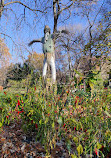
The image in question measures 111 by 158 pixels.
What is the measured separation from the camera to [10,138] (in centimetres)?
224

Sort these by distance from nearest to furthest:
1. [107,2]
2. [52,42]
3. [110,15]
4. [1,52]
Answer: [1,52], [52,42], [110,15], [107,2]

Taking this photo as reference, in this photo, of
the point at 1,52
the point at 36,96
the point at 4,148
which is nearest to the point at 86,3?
the point at 1,52

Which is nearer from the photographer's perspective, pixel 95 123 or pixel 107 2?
pixel 95 123

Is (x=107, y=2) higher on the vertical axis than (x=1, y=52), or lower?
higher

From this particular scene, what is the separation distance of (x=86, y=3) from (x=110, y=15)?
150cm

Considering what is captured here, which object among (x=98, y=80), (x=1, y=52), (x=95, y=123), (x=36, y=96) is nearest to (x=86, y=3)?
(x=1, y=52)

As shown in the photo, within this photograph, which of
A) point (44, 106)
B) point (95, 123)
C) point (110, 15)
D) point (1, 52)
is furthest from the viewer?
point (110, 15)

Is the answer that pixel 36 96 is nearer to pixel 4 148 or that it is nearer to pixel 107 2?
pixel 4 148

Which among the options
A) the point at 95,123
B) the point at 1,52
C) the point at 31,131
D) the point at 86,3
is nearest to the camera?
the point at 95,123

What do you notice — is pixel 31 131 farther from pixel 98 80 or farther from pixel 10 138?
pixel 98 80

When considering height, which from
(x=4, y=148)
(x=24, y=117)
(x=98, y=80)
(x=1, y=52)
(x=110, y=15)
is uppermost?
(x=110, y=15)

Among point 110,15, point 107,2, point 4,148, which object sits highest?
point 107,2

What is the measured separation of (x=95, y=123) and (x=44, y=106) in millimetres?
734

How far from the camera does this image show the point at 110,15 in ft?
21.4
